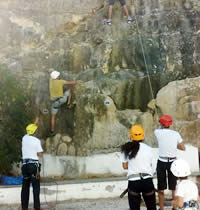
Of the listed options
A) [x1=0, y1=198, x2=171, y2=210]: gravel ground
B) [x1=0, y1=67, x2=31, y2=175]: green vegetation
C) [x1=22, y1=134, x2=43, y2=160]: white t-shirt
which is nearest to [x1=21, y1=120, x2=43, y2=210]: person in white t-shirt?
[x1=22, y1=134, x2=43, y2=160]: white t-shirt

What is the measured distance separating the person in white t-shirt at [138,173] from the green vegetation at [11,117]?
402 cm

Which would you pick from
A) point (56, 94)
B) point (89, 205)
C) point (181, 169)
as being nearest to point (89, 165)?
point (89, 205)

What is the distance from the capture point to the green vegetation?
301 inches

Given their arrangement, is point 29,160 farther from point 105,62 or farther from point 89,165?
point 105,62

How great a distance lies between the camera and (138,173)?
13.6 feet

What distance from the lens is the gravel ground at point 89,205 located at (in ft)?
20.9

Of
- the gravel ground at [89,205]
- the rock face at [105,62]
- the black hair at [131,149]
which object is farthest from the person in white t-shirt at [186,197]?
the rock face at [105,62]

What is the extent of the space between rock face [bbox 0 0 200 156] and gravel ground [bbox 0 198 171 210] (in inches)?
55.2

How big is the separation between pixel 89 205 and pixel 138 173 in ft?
8.95

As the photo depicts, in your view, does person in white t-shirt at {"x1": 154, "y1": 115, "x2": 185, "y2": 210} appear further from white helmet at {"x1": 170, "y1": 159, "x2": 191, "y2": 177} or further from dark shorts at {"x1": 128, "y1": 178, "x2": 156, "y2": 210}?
white helmet at {"x1": 170, "y1": 159, "x2": 191, "y2": 177}

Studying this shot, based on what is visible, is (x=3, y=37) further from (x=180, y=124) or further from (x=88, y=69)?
(x=180, y=124)

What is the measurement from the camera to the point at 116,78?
8.34 m

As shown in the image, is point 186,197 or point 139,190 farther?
point 139,190

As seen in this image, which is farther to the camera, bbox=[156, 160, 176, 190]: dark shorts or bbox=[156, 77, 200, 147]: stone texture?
bbox=[156, 77, 200, 147]: stone texture
